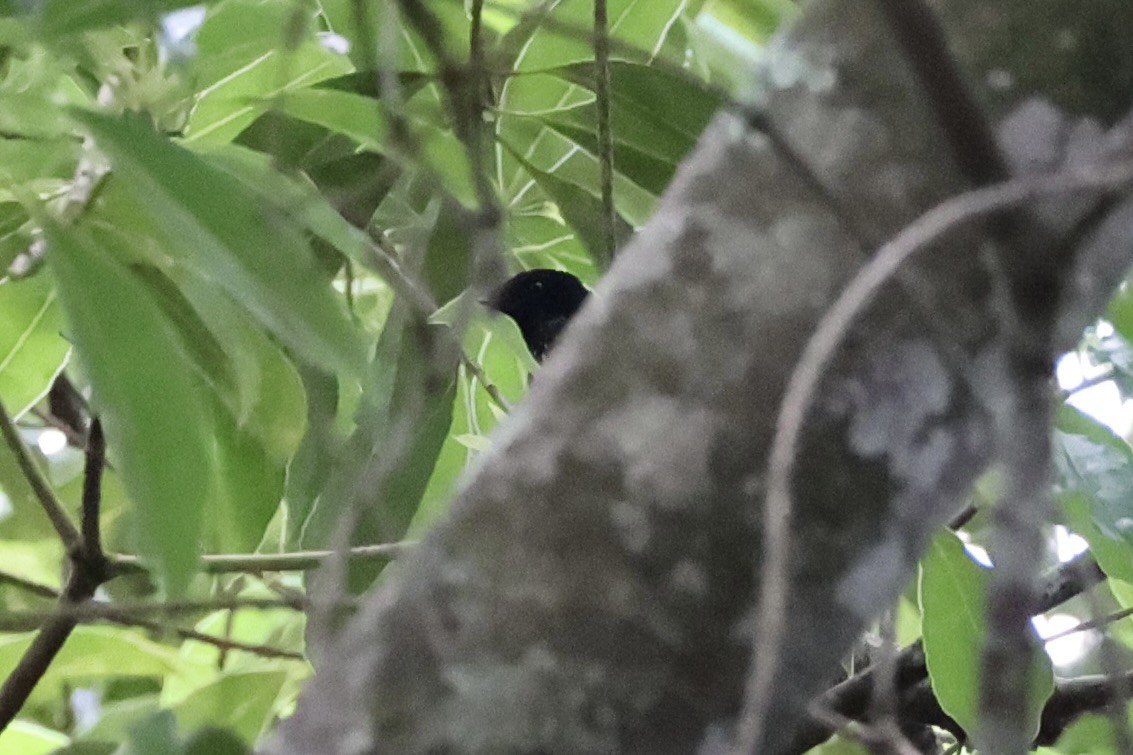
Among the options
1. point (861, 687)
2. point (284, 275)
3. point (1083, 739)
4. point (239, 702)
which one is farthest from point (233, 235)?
point (1083, 739)

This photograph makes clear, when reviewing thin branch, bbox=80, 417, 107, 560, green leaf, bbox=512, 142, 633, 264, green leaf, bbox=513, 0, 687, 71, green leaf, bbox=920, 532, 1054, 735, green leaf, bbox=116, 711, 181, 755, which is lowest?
green leaf, bbox=920, 532, 1054, 735

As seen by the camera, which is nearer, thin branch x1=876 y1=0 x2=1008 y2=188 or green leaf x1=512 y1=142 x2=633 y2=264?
thin branch x1=876 y1=0 x2=1008 y2=188

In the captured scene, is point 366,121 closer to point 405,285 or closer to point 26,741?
point 405,285

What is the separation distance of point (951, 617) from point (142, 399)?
1.65ft

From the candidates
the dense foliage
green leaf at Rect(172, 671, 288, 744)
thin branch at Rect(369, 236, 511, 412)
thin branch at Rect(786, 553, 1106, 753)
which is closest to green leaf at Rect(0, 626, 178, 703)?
the dense foliage

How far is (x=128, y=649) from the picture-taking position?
92 centimetres

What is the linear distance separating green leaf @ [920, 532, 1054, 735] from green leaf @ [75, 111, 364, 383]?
1.41ft

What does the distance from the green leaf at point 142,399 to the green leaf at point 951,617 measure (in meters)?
0.45

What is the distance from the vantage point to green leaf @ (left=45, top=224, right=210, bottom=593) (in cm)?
49

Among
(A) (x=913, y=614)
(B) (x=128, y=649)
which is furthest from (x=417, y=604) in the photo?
(A) (x=913, y=614)

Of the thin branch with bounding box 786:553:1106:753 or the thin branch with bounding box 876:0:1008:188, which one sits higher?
the thin branch with bounding box 876:0:1008:188

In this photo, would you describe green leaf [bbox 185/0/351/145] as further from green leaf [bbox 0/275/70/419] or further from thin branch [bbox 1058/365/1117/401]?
thin branch [bbox 1058/365/1117/401]

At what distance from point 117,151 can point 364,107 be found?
0.24 m

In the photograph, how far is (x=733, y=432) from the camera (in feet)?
1.06
